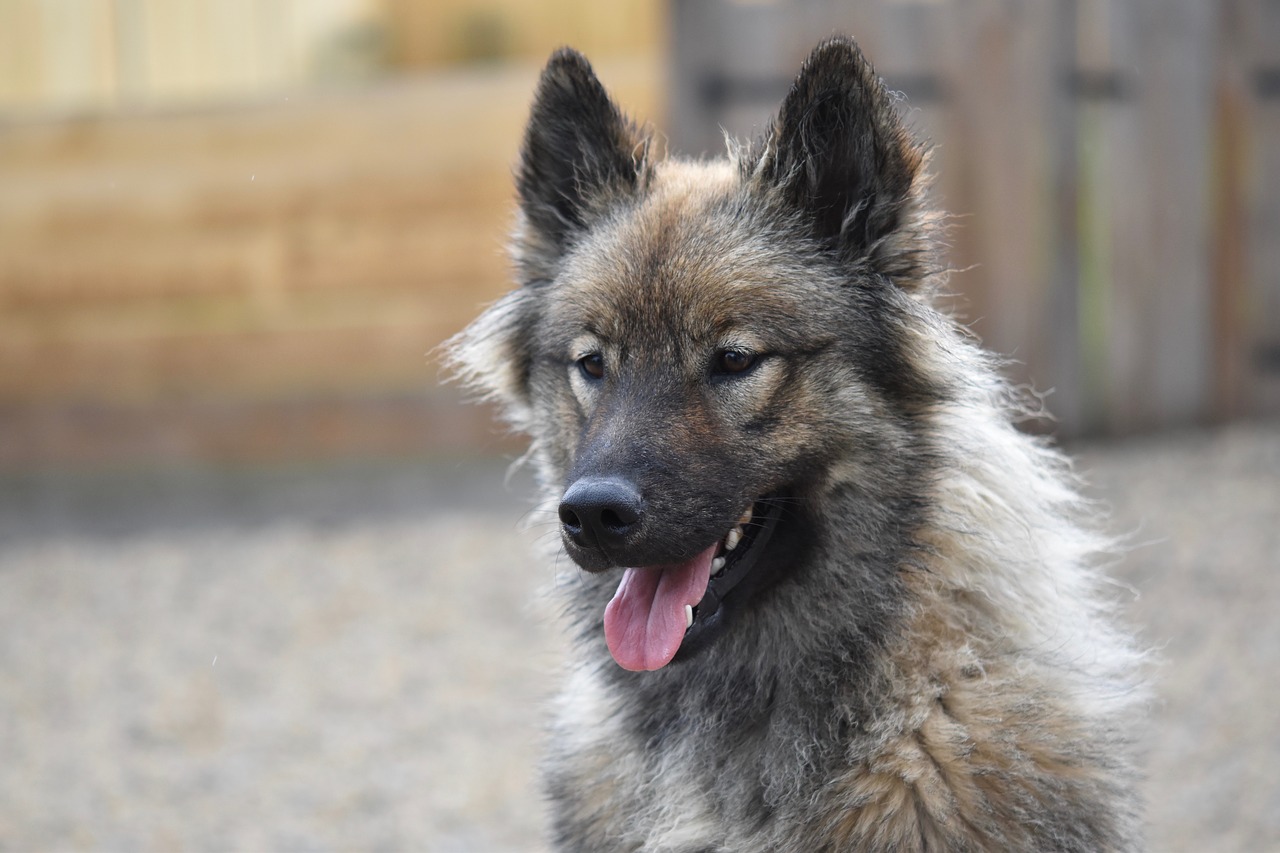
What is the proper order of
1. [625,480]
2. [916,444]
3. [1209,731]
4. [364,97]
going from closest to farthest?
1. [625,480]
2. [916,444]
3. [1209,731]
4. [364,97]

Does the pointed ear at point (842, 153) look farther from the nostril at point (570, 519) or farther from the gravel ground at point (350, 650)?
the gravel ground at point (350, 650)

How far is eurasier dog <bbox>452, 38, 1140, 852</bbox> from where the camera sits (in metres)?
2.66

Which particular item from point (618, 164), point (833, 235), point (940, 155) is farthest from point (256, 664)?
point (940, 155)

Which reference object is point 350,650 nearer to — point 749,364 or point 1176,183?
point 749,364

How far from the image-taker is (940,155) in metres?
7.04

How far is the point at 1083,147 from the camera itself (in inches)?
282

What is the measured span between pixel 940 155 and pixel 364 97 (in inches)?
141

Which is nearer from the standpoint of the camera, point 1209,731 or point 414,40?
point 1209,731

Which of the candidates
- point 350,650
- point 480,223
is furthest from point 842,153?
point 480,223

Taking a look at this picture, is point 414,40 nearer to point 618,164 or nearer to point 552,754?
point 618,164

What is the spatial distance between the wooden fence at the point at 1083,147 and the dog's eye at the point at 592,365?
14.4ft

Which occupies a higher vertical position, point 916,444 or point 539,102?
point 539,102

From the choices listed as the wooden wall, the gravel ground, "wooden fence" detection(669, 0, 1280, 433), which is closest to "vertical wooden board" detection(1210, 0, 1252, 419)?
"wooden fence" detection(669, 0, 1280, 433)

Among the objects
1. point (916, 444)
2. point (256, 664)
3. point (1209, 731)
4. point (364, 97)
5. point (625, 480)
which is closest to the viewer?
point (625, 480)
